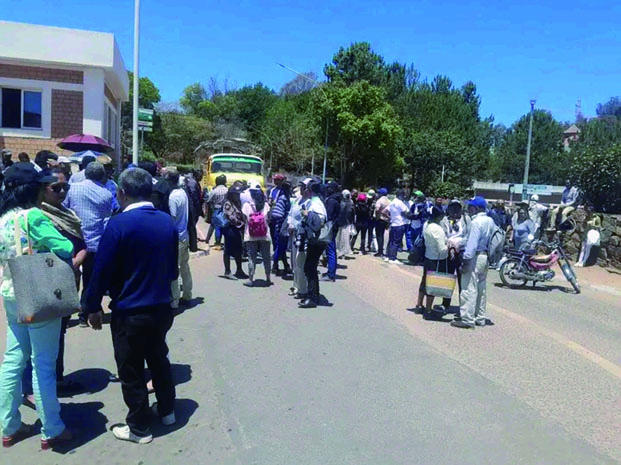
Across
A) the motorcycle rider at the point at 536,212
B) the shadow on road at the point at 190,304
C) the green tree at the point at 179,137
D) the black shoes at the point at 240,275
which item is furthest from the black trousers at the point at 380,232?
the green tree at the point at 179,137

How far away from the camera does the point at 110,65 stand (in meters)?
20.1

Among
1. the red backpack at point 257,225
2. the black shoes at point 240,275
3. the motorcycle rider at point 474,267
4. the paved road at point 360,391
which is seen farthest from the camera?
the black shoes at point 240,275

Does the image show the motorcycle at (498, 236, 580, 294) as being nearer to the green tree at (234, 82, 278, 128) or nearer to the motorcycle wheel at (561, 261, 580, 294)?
the motorcycle wheel at (561, 261, 580, 294)

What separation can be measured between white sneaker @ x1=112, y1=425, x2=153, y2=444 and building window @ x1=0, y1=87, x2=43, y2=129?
18.4 m

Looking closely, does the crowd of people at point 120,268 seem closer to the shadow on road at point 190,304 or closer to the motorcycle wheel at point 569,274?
the shadow on road at point 190,304

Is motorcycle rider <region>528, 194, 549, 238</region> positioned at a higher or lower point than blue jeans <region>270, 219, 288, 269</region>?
higher

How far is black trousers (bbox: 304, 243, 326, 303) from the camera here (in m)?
8.47

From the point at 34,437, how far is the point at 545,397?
434 cm

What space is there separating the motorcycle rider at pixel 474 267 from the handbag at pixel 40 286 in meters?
5.40

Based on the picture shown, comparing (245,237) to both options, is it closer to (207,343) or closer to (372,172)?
(207,343)

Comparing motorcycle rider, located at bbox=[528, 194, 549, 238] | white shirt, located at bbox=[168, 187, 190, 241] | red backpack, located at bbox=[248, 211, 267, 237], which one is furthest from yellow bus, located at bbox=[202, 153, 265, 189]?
white shirt, located at bbox=[168, 187, 190, 241]

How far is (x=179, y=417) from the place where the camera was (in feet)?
15.2

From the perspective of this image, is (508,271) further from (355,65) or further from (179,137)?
(179,137)

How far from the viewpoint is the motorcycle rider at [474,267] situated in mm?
7828
